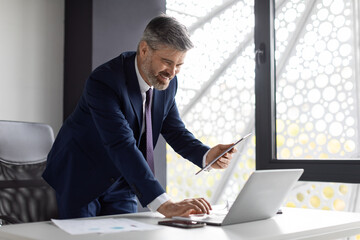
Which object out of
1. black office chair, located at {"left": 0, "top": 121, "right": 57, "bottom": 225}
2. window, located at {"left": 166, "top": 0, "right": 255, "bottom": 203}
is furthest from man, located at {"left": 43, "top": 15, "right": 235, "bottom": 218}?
window, located at {"left": 166, "top": 0, "right": 255, "bottom": 203}

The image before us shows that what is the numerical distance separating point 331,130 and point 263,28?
0.76 metres

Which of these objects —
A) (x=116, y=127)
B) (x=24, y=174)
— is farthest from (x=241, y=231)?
(x=24, y=174)

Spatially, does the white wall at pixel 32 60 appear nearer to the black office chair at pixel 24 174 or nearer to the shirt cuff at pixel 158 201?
the black office chair at pixel 24 174

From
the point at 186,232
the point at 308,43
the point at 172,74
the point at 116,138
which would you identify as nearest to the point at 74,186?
the point at 116,138

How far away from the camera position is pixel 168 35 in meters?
1.93

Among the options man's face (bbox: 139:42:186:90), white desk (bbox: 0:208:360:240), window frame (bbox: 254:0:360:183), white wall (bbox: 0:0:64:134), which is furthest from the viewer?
white wall (bbox: 0:0:64:134)

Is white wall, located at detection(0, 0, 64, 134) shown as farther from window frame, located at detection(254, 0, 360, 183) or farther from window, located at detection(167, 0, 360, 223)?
window frame, located at detection(254, 0, 360, 183)

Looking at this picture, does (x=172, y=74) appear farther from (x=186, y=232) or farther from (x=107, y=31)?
(x=107, y=31)

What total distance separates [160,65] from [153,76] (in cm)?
5

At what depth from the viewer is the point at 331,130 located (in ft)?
9.66

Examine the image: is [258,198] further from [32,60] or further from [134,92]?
[32,60]

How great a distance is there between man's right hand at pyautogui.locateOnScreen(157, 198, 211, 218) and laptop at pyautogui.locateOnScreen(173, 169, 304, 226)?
0.10 feet

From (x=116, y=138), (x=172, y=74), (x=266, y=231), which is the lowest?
(x=266, y=231)

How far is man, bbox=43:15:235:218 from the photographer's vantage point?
6.01 feet
